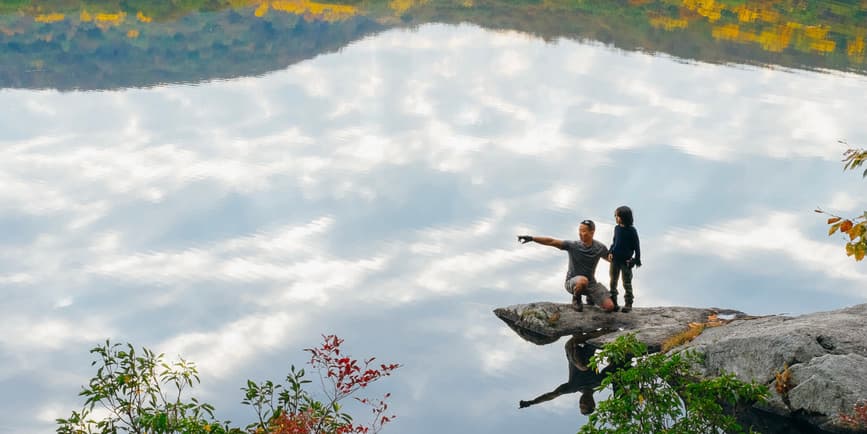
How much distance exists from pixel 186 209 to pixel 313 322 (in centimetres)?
907

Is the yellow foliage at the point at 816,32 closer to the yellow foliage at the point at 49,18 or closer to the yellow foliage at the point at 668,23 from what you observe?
the yellow foliage at the point at 668,23

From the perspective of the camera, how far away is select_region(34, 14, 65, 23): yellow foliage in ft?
278

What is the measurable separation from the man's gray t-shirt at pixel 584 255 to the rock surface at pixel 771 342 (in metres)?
0.72

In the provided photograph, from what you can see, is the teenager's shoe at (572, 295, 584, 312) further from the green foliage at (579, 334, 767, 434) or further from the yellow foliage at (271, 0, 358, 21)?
the yellow foliage at (271, 0, 358, 21)

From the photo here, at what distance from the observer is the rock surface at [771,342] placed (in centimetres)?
1410

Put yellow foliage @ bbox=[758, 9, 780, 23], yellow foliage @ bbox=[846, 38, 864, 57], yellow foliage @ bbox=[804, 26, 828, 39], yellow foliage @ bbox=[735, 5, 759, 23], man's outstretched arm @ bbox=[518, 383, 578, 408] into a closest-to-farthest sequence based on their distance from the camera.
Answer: man's outstretched arm @ bbox=[518, 383, 578, 408]
yellow foliage @ bbox=[846, 38, 864, 57]
yellow foliage @ bbox=[804, 26, 828, 39]
yellow foliage @ bbox=[735, 5, 759, 23]
yellow foliage @ bbox=[758, 9, 780, 23]

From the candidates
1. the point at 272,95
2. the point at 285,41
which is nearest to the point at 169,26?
the point at 285,41

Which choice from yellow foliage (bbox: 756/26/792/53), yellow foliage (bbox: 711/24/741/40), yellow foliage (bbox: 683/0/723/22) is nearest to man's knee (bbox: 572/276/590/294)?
yellow foliage (bbox: 756/26/792/53)

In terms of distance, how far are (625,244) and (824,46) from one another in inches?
2368

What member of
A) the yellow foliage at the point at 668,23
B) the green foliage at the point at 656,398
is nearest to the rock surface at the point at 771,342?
the green foliage at the point at 656,398

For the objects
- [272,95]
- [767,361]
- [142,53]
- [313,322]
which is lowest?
[767,361]

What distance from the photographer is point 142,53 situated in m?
72.2

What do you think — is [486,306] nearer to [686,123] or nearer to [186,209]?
[186,209]

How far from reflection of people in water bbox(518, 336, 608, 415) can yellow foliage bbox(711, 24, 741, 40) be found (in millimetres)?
63651
